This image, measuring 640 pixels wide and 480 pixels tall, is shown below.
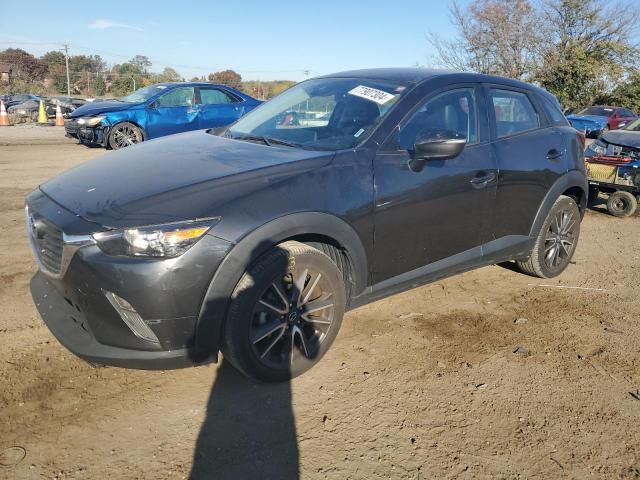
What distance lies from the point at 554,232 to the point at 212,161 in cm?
314

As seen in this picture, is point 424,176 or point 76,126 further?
point 76,126

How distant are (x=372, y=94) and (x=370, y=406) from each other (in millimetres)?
2010

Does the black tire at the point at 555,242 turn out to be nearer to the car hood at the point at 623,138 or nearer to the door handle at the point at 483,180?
the door handle at the point at 483,180

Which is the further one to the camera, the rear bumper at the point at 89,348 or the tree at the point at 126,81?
the tree at the point at 126,81

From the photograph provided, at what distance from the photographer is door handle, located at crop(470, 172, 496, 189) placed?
11.4ft

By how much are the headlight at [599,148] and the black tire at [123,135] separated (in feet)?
28.4

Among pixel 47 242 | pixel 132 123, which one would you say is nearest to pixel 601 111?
pixel 132 123

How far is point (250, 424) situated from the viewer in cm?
250

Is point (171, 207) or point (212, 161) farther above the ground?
point (212, 161)

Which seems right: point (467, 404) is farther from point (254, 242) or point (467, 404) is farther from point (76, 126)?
point (76, 126)

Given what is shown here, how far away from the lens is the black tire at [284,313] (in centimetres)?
252

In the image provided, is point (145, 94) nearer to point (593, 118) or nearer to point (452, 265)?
point (452, 265)

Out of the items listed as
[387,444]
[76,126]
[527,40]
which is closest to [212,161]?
[387,444]

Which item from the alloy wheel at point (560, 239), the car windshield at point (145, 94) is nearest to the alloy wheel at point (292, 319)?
the alloy wheel at point (560, 239)
